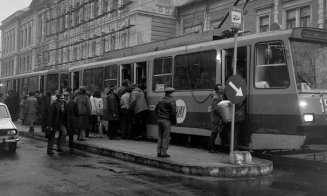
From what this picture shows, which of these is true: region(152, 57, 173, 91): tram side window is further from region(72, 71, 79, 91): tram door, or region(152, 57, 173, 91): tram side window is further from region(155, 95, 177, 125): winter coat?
region(72, 71, 79, 91): tram door

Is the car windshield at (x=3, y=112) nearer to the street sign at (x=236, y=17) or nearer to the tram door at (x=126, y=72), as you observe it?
the tram door at (x=126, y=72)

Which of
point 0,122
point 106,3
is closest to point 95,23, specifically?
point 106,3

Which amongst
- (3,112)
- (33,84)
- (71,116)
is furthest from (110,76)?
(33,84)

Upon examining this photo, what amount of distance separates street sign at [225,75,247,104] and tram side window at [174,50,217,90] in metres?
2.30

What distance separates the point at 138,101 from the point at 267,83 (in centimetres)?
502

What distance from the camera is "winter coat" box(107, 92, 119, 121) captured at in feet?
48.5

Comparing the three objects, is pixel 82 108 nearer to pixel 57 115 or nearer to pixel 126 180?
pixel 57 115

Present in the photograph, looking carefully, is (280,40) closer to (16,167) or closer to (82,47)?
(16,167)

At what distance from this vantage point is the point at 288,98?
1034cm

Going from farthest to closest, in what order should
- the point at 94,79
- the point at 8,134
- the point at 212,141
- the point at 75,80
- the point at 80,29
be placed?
the point at 80,29, the point at 75,80, the point at 94,79, the point at 8,134, the point at 212,141

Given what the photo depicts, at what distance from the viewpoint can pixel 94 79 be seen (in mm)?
18484

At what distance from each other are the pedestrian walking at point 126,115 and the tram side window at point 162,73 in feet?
3.02

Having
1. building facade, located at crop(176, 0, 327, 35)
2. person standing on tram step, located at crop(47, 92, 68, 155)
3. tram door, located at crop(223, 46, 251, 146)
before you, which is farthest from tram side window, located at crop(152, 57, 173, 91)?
building facade, located at crop(176, 0, 327, 35)

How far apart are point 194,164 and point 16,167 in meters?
3.97
